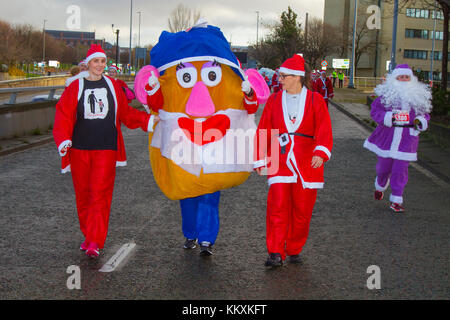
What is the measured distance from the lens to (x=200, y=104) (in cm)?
568

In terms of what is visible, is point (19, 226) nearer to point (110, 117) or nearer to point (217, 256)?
point (110, 117)

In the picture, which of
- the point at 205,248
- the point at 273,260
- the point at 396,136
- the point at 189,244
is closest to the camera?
the point at 273,260

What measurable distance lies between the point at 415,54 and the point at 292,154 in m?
91.2

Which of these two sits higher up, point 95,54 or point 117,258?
point 95,54

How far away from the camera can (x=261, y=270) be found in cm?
552

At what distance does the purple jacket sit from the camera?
8445 mm

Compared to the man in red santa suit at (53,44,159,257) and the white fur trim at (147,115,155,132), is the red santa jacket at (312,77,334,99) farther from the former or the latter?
the man in red santa suit at (53,44,159,257)

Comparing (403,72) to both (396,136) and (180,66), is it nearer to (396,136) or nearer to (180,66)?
(396,136)

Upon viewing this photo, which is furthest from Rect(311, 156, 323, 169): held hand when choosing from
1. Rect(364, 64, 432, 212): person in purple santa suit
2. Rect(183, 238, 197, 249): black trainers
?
Rect(364, 64, 432, 212): person in purple santa suit

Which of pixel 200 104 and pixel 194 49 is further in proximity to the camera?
pixel 194 49

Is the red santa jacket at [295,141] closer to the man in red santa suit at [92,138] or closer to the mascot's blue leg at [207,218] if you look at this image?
the mascot's blue leg at [207,218]

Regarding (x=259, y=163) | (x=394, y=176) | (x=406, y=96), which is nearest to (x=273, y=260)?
(x=259, y=163)

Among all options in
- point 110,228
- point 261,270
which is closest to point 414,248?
point 261,270
